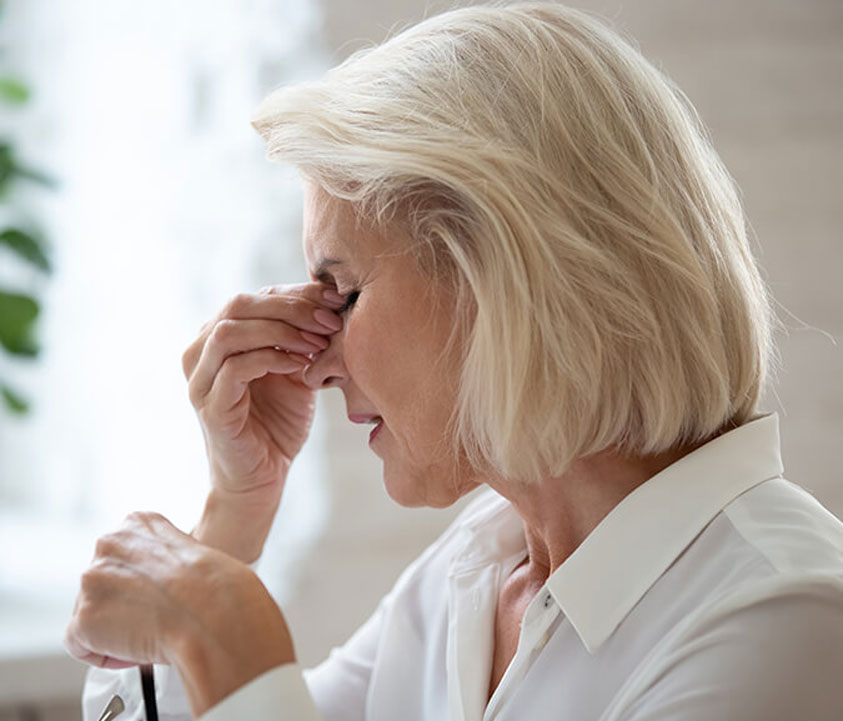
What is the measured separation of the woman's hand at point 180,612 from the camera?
93cm

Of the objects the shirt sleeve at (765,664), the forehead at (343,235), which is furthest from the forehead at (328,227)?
the shirt sleeve at (765,664)

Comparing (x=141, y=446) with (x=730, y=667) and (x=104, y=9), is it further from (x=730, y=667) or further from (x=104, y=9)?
(x=730, y=667)

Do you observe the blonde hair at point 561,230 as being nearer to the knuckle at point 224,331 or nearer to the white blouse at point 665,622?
the white blouse at point 665,622

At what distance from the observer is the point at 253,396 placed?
1.49m

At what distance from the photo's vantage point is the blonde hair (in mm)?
1049

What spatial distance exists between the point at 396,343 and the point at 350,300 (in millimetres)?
93

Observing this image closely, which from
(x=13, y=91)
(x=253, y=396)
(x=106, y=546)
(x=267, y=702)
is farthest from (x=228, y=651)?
(x=13, y=91)

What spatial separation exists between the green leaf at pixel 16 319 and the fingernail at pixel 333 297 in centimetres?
97

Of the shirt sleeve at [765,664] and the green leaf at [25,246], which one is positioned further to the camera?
the green leaf at [25,246]

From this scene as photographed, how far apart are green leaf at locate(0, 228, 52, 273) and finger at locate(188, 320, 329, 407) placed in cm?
78

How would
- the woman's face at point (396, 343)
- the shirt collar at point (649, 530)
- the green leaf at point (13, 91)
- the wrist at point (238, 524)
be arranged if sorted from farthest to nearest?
the green leaf at point (13, 91), the wrist at point (238, 524), the woman's face at point (396, 343), the shirt collar at point (649, 530)

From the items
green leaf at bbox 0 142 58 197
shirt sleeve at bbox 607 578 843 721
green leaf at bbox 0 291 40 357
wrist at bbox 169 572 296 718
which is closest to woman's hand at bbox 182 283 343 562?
wrist at bbox 169 572 296 718

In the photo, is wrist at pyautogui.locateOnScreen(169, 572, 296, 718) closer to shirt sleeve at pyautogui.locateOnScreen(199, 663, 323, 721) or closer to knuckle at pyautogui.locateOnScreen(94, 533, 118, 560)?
shirt sleeve at pyautogui.locateOnScreen(199, 663, 323, 721)

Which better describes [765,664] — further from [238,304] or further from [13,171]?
[13,171]
